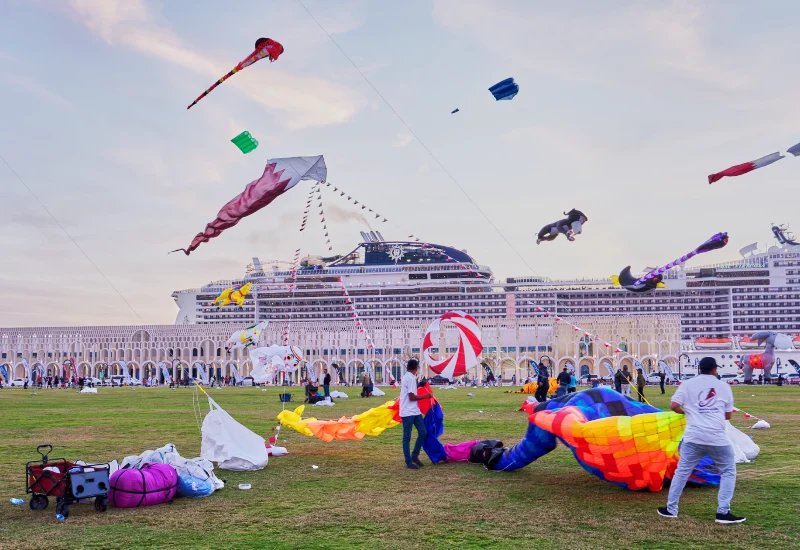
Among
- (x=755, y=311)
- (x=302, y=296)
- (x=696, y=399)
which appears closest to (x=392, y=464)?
(x=696, y=399)

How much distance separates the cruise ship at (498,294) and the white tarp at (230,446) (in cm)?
7365

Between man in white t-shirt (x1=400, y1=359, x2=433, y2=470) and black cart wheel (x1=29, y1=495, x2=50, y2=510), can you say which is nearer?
black cart wheel (x1=29, y1=495, x2=50, y2=510)

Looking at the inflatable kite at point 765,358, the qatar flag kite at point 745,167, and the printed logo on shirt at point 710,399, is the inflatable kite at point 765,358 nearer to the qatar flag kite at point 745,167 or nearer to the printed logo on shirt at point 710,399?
the qatar flag kite at point 745,167

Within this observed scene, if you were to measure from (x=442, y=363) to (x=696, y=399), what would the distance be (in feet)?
20.1

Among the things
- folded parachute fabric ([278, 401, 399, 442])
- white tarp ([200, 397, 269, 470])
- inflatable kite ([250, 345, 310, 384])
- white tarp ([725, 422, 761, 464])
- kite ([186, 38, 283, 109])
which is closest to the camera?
white tarp ([200, 397, 269, 470])

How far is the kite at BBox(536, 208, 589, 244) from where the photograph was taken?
24.0m

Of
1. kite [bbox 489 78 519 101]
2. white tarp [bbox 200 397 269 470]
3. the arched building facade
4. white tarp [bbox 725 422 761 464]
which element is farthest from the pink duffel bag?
the arched building facade

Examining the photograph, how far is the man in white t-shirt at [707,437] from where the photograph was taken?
276 inches

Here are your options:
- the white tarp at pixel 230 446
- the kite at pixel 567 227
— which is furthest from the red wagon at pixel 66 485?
the kite at pixel 567 227

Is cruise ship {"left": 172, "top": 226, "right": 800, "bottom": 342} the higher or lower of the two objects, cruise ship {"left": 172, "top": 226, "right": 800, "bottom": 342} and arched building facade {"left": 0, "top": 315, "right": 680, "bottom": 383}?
the higher

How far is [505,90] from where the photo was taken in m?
18.1

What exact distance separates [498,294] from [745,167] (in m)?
71.0

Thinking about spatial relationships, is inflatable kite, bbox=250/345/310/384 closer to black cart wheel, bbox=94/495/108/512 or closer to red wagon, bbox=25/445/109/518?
red wagon, bbox=25/445/109/518

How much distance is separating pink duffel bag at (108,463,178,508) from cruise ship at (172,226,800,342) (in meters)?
76.2
